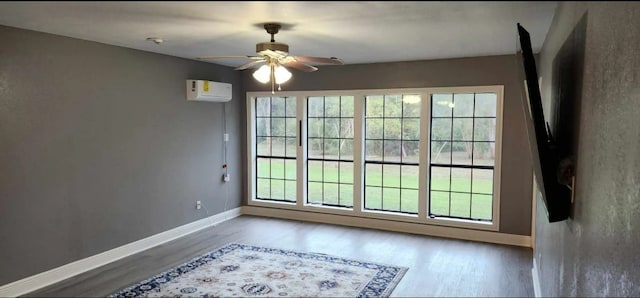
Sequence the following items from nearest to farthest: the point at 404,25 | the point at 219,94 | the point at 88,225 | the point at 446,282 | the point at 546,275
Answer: the point at 546,275 → the point at 404,25 → the point at 446,282 → the point at 88,225 → the point at 219,94

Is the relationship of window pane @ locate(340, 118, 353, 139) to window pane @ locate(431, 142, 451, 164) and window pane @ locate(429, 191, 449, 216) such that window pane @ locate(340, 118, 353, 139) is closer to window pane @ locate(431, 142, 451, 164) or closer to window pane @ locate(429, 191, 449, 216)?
window pane @ locate(431, 142, 451, 164)

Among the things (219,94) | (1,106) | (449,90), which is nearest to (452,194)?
(449,90)

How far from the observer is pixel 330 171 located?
6414 mm

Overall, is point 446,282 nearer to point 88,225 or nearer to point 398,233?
point 398,233

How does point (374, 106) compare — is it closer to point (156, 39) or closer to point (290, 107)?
point (290, 107)

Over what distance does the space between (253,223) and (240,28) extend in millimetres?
3441

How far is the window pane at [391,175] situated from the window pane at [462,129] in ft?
3.05

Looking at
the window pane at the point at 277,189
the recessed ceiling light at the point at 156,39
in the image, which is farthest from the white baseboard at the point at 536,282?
the recessed ceiling light at the point at 156,39

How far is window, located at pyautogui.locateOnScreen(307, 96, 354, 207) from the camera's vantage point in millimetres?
6230

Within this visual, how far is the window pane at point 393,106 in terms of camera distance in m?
5.86

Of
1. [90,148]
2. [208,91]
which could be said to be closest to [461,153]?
[208,91]

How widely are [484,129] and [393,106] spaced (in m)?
1.24

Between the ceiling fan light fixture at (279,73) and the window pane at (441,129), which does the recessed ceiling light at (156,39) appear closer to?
the ceiling fan light fixture at (279,73)

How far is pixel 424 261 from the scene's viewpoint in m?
4.56
